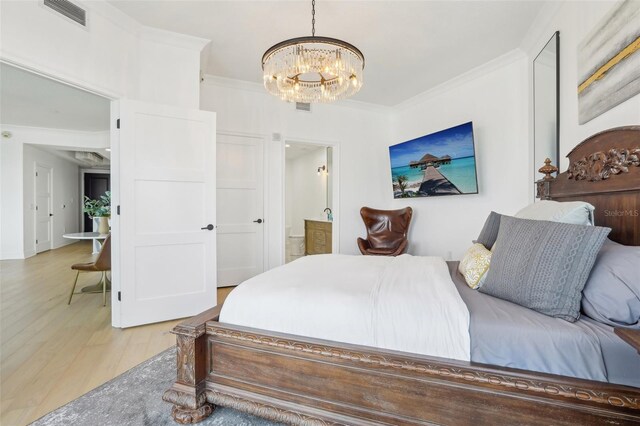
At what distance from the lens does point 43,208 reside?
680cm

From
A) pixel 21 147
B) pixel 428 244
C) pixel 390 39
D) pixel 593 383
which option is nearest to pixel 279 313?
pixel 593 383

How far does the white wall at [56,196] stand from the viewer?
19.8 ft

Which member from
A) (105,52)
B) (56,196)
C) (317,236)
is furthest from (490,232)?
(56,196)

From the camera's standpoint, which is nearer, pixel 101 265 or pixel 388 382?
pixel 388 382

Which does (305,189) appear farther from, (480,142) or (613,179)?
(613,179)

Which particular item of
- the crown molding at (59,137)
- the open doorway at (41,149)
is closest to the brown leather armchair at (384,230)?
the open doorway at (41,149)

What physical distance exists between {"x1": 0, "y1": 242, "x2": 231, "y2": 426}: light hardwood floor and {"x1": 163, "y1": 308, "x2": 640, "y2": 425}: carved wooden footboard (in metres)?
0.87

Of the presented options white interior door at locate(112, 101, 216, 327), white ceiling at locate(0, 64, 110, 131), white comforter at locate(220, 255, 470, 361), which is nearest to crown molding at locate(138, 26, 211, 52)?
white interior door at locate(112, 101, 216, 327)

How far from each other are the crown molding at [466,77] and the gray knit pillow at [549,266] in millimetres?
2754

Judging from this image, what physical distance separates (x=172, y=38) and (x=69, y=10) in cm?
82

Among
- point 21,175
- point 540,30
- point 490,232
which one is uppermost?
point 540,30

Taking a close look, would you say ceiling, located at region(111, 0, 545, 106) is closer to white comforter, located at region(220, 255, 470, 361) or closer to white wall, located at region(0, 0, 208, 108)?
white wall, located at region(0, 0, 208, 108)

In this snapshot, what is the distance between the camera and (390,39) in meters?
3.03

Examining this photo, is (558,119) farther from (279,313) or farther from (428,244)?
(279,313)
